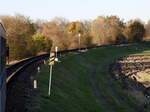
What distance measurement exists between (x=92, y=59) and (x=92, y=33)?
29549 mm

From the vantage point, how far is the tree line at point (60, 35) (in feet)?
169

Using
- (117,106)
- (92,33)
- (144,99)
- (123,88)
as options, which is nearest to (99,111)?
(117,106)

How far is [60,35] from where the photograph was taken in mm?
74750

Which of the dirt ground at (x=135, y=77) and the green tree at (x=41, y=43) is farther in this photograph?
the green tree at (x=41, y=43)

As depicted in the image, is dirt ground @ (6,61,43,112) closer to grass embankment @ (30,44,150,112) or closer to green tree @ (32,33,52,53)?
grass embankment @ (30,44,150,112)

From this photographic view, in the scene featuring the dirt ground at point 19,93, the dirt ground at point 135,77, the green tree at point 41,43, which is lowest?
the dirt ground at point 135,77

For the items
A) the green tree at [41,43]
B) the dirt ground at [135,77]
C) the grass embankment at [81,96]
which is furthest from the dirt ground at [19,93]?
the green tree at [41,43]

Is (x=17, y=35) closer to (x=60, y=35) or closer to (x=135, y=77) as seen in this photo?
(x=135, y=77)

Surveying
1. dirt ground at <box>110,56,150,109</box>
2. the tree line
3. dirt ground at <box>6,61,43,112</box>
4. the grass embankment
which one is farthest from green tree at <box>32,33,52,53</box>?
dirt ground at <box>6,61,43,112</box>

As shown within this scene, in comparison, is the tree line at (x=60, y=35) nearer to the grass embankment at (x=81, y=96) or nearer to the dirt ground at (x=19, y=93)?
the grass embankment at (x=81, y=96)

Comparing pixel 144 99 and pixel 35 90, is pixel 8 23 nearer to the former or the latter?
pixel 144 99

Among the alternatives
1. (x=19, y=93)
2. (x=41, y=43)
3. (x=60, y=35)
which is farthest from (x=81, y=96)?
(x=60, y=35)

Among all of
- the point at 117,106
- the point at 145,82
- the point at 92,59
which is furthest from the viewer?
the point at 92,59

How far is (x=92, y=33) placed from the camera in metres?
94.8
